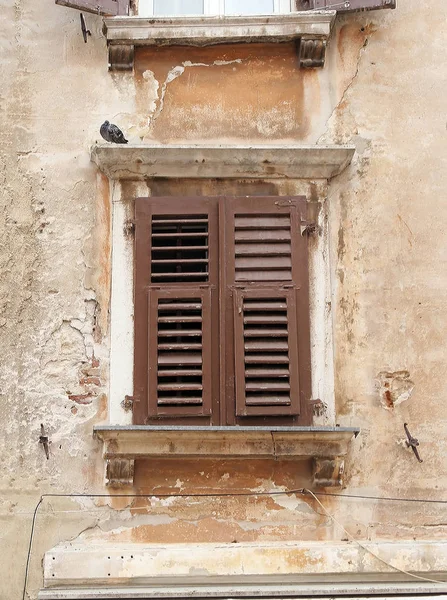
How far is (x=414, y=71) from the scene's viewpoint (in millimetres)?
6352

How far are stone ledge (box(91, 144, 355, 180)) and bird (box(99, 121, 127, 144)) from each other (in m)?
0.09

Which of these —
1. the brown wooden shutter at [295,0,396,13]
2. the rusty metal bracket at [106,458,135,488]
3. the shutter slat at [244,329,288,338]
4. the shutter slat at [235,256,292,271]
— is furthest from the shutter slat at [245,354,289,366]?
the brown wooden shutter at [295,0,396,13]

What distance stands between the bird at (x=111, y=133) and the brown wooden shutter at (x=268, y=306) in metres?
0.90

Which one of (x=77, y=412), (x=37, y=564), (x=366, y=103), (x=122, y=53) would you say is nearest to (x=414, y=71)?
(x=366, y=103)

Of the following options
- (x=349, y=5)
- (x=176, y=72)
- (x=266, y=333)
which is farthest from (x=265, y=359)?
(x=349, y=5)

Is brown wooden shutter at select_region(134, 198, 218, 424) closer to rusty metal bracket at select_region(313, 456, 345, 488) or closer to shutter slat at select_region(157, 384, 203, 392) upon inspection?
shutter slat at select_region(157, 384, 203, 392)

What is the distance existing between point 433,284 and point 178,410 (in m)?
1.98

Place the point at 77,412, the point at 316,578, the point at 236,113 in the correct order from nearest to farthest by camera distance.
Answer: the point at 316,578
the point at 77,412
the point at 236,113

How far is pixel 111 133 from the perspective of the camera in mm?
6008

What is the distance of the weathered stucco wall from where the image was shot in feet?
18.4

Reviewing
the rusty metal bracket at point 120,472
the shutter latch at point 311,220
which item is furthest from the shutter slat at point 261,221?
the rusty metal bracket at point 120,472

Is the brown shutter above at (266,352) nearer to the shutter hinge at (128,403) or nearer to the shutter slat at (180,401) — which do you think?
the shutter slat at (180,401)

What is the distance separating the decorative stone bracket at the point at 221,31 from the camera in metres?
6.25

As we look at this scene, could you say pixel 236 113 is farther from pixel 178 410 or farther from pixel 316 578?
pixel 316 578
